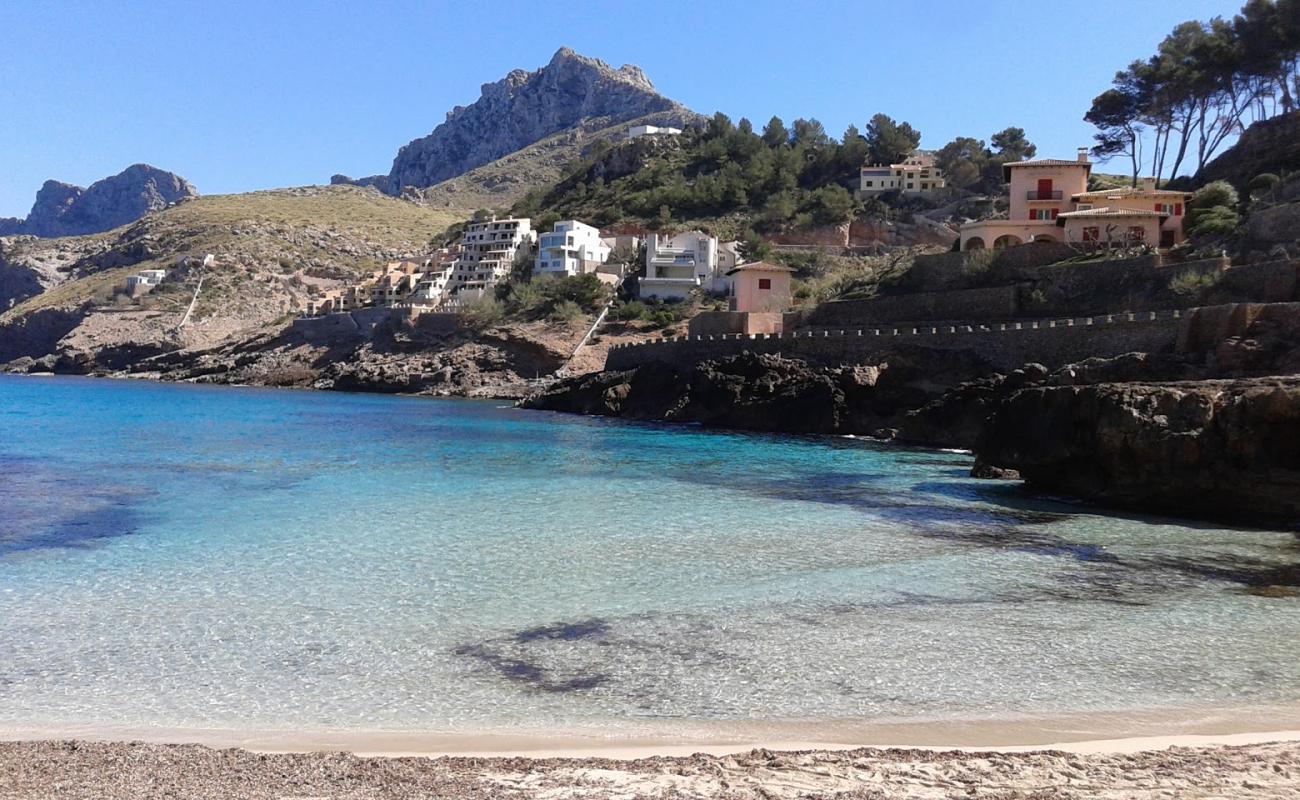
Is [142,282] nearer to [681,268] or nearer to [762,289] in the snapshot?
[681,268]

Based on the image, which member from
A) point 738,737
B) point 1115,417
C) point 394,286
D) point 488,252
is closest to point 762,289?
point 488,252

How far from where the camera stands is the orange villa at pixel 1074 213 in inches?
1865

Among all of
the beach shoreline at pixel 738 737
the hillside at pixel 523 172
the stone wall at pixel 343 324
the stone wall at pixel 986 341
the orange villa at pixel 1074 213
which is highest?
the hillside at pixel 523 172

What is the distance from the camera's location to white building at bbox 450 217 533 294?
292ft

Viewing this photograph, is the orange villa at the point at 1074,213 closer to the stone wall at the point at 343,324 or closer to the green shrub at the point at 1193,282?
the green shrub at the point at 1193,282

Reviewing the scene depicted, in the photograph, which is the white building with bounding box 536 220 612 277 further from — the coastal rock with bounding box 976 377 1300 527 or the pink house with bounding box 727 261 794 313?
the coastal rock with bounding box 976 377 1300 527

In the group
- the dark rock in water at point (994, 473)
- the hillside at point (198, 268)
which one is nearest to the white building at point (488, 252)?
the hillside at point (198, 268)

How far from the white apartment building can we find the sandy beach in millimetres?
83046

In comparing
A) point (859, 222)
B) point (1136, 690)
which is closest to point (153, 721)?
point (1136, 690)

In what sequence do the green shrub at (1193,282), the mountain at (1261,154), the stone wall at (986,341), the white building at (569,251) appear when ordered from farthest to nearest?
1. the white building at (569,251)
2. the mountain at (1261,154)
3. the green shrub at (1193,282)
4. the stone wall at (986,341)

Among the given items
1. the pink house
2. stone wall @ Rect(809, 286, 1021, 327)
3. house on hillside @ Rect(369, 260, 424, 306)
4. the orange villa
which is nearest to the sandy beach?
stone wall @ Rect(809, 286, 1021, 327)

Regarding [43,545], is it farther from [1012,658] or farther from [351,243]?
[351,243]

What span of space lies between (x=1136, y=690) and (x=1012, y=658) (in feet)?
4.42

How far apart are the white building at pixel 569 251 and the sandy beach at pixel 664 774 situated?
7670cm
